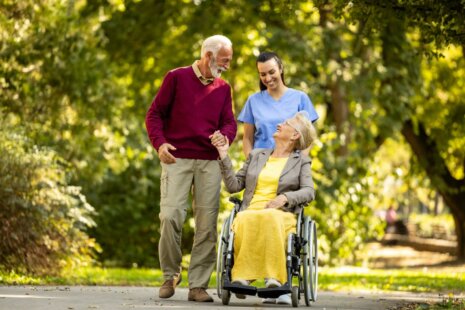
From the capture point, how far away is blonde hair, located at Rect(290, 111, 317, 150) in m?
8.85

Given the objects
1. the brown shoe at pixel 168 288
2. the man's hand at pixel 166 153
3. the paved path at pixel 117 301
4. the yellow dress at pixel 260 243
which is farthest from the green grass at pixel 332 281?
the yellow dress at pixel 260 243

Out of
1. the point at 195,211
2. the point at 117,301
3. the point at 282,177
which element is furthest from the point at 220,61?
the point at 117,301

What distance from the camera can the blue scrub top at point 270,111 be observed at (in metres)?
9.19

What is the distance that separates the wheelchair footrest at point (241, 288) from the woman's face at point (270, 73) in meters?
1.86

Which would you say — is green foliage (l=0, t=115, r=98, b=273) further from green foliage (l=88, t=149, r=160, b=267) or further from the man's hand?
A: green foliage (l=88, t=149, r=160, b=267)

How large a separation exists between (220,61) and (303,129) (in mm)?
865

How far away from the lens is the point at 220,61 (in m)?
8.94

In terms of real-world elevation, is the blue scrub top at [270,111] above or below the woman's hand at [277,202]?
above

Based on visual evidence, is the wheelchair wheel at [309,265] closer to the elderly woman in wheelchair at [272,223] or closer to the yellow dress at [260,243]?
the elderly woman in wheelchair at [272,223]

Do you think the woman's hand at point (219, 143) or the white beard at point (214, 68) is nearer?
the woman's hand at point (219, 143)

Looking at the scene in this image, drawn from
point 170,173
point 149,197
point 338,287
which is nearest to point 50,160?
point 338,287

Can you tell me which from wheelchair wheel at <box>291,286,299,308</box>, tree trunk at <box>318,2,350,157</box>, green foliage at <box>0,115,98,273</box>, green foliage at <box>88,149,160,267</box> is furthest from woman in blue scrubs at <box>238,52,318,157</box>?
tree trunk at <box>318,2,350,157</box>

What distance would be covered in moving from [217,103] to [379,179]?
14.5m

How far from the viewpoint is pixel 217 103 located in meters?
9.11
